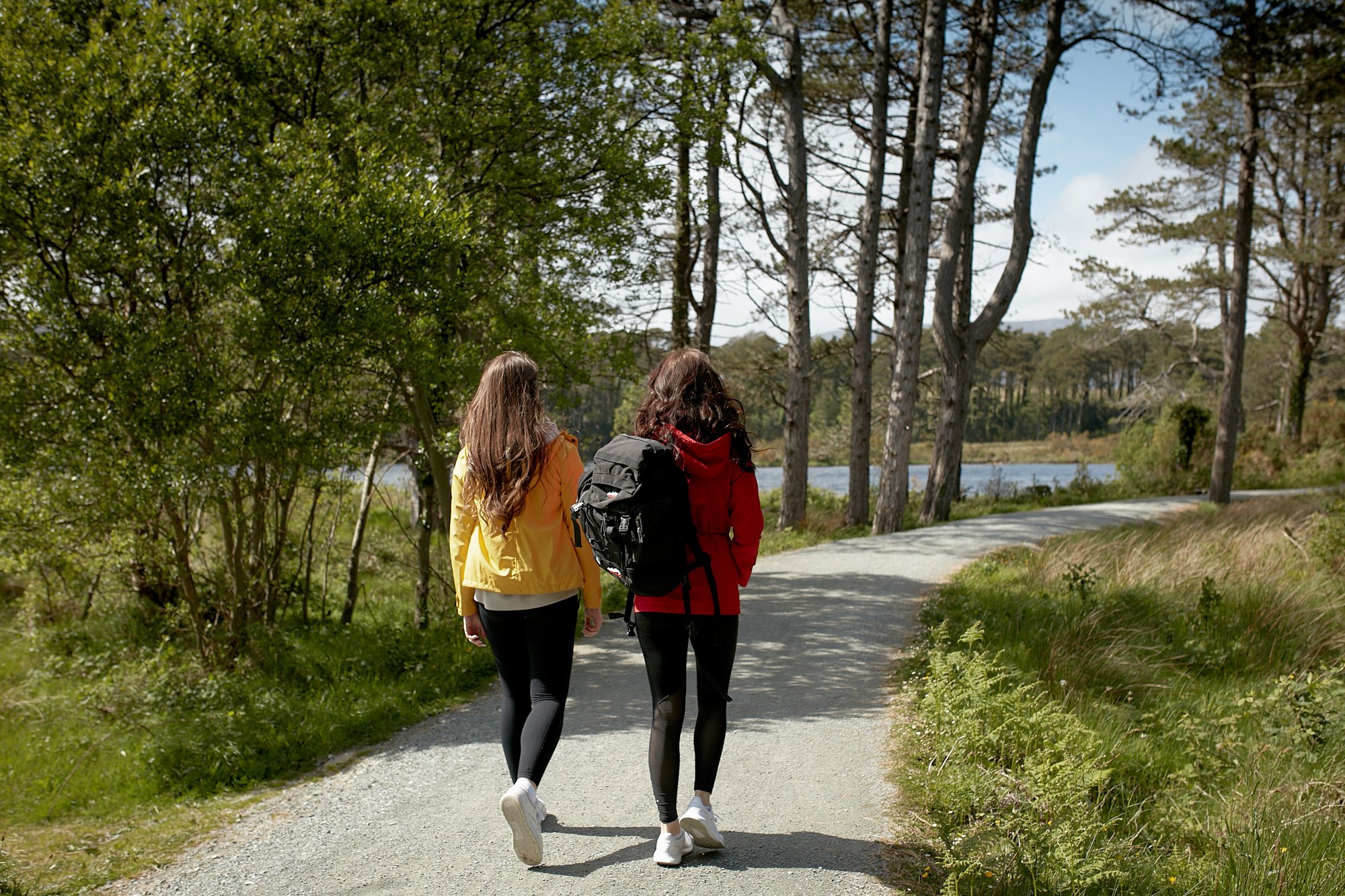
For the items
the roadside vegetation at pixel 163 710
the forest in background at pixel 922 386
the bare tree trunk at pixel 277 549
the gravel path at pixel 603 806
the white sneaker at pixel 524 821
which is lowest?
the roadside vegetation at pixel 163 710

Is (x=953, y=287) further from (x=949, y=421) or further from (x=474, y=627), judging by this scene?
(x=474, y=627)

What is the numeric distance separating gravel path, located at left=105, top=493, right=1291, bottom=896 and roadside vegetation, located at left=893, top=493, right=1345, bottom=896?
37 centimetres

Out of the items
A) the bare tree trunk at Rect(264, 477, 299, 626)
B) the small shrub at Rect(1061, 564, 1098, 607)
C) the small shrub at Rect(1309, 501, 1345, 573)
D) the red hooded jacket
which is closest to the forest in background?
the red hooded jacket

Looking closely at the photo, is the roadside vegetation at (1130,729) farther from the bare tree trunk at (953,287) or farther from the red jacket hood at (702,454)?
the bare tree trunk at (953,287)

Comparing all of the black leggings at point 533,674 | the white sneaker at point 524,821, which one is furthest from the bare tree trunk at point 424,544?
the white sneaker at point 524,821

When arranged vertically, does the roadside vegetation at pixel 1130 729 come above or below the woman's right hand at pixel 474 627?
below

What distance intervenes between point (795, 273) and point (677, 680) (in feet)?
39.5

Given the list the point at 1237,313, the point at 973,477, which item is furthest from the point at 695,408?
the point at 973,477

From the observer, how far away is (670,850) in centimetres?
348

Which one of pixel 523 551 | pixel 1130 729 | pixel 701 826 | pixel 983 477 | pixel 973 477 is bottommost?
pixel 973 477

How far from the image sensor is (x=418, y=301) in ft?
23.6

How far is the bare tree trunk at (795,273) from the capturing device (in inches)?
570

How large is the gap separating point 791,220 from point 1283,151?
17.6 metres

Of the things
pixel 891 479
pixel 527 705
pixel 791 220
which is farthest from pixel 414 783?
pixel 791 220
